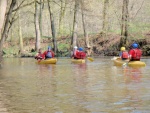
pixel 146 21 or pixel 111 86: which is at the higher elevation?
pixel 146 21

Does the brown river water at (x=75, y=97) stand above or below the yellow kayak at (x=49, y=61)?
below

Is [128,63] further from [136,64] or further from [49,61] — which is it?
[49,61]

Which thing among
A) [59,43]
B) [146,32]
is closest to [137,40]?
[146,32]

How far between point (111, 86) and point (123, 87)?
1.75ft

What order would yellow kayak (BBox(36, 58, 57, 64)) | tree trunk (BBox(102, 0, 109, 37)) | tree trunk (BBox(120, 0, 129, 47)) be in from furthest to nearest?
tree trunk (BBox(102, 0, 109, 37)), tree trunk (BBox(120, 0, 129, 47)), yellow kayak (BBox(36, 58, 57, 64))

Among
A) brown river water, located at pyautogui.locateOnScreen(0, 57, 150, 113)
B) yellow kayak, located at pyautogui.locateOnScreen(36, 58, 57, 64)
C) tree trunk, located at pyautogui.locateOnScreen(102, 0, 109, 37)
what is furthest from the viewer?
tree trunk, located at pyautogui.locateOnScreen(102, 0, 109, 37)

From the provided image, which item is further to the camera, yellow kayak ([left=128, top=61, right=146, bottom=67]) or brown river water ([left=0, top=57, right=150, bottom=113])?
yellow kayak ([left=128, top=61, right=146, bottom=67])

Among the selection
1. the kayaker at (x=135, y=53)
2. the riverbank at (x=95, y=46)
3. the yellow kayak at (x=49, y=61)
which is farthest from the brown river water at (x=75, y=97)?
the riverbank at (x=95, y=46)

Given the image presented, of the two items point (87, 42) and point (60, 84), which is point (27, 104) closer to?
point (60, 84)

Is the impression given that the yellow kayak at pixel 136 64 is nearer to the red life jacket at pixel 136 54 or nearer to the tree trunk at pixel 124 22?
the red life jacket at pixel 136 54

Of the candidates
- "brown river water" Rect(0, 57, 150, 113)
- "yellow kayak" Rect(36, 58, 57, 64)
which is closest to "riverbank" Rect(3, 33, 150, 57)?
"yellow kayak" Rect(36, 58, 57, 64)

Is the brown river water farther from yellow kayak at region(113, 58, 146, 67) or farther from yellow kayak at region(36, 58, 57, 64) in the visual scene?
yellow kayak at region(36, 58, 57, 64)

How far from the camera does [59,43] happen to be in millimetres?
46344

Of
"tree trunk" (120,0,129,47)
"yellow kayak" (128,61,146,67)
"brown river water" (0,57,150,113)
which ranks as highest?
"tree trunk" (120,0,129,47)
